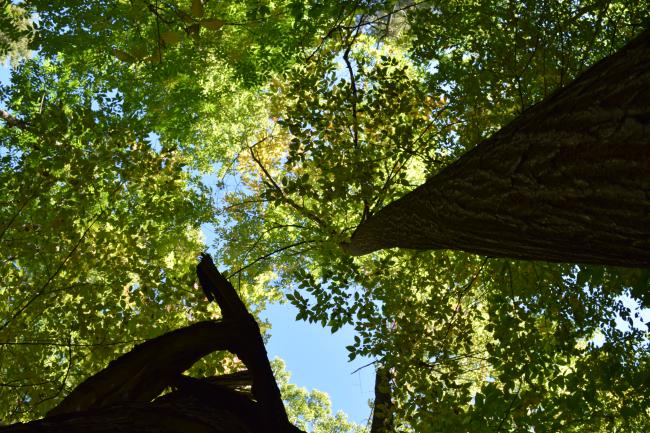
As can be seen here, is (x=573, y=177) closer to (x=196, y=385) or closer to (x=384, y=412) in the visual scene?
(x=196, y=385)

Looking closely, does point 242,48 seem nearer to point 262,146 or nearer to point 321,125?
point 262,146

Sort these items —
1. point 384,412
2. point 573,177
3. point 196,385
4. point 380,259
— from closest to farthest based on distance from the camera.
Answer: point 573,177, point 196,385, point 384,412, point 380,259

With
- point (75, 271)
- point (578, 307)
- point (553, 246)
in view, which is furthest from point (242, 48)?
point (553, 246)

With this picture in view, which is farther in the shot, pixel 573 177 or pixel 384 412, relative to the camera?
pixel 384 412

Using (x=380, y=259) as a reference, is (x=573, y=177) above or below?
below

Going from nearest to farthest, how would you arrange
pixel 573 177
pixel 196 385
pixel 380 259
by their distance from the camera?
pixel 573 177 < pixel 196 385 < pixel 380 259

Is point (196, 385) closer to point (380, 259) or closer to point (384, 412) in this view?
point (384, 412)

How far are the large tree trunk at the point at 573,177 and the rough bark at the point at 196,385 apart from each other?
1.61 m

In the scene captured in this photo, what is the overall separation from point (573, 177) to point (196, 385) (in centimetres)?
203

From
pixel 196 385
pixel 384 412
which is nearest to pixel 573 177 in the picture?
pixel 196 385

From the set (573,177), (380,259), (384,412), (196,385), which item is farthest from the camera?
(380,259)

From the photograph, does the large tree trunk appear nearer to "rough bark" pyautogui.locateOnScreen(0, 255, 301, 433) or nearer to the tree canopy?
"rough bark" pyautogui.locateOnScreen(0, 255, 301, 433)

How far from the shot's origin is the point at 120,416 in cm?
187

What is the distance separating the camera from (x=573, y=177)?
84.9 inches
